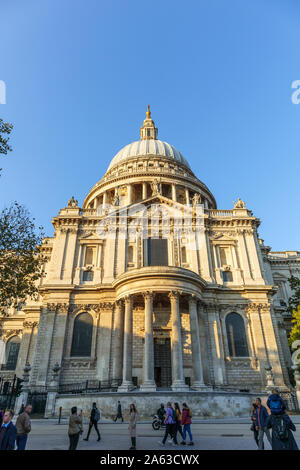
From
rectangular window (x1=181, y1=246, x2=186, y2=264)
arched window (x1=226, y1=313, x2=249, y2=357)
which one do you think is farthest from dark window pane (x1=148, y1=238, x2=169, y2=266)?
arched window (x1=226, y1=313, x2=249, y2=357)

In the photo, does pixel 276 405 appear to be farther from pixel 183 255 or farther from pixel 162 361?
pixel 183 255

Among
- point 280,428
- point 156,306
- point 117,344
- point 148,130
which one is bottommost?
point 280,428

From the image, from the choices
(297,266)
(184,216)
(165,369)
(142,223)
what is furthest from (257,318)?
(297,266)

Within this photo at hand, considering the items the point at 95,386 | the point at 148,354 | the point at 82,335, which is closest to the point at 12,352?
the point at 82,335

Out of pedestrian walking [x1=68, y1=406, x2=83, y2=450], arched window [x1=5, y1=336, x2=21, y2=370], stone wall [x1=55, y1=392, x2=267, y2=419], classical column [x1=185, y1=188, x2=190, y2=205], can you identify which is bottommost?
pedestrian walking [x1=68, y1=406, x2=83, y2=450]

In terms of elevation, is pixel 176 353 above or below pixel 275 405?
above

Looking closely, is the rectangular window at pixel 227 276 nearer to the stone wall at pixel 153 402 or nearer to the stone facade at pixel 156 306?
the stone facade at pixel 156 306

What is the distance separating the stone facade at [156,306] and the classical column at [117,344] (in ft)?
0.29

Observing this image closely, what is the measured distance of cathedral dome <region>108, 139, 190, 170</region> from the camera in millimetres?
55469

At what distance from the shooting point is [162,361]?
27516 millimetres

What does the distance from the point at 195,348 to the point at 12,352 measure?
2286cm

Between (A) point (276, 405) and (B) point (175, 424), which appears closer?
(A) point (276, 405)

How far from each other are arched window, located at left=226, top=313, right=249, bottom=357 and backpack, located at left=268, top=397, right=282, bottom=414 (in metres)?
22.6

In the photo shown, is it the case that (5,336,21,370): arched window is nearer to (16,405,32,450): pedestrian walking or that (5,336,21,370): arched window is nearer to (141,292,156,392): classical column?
(141,292,156,392): classical column
